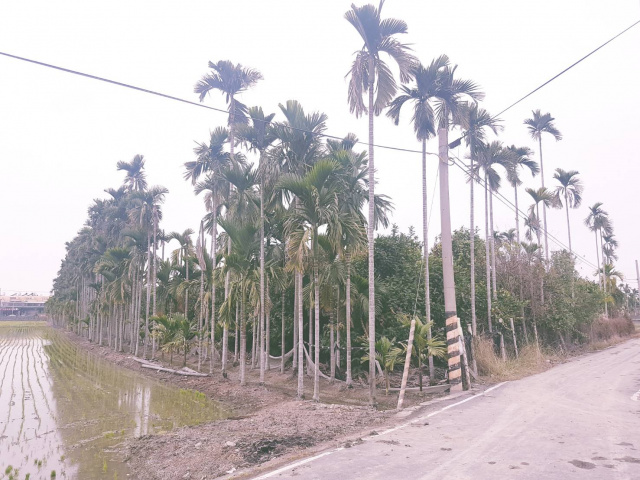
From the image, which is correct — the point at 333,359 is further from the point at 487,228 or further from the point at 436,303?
the point at 487,228

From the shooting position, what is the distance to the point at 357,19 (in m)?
13.7

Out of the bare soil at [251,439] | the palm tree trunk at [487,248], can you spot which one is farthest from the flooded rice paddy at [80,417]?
the palm tree trunk at [487,248]

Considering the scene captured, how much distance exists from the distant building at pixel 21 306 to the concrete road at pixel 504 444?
17857 cm

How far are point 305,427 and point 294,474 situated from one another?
10.2ft

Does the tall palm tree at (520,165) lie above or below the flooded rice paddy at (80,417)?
above

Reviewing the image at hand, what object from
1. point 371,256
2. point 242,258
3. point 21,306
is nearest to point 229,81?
point 242,258

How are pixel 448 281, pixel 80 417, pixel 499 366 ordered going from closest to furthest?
pixel 448 281
pixel 80 417
pixel 499 366

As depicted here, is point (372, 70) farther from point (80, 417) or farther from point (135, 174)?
point (135, 174)

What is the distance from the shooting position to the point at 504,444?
7434 millimetres

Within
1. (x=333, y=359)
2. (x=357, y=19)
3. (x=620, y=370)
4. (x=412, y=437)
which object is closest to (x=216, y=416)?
(x=333, y=359)

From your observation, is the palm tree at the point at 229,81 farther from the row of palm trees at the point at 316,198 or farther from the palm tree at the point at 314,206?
the palm tree at the point at 314,206

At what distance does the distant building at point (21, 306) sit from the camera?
531 feet

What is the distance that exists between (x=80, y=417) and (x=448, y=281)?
12.5 metres

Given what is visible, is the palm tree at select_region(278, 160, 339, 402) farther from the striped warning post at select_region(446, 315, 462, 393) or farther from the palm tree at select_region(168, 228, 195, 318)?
the palm tree at select_region(168, 228, 195, 318)
